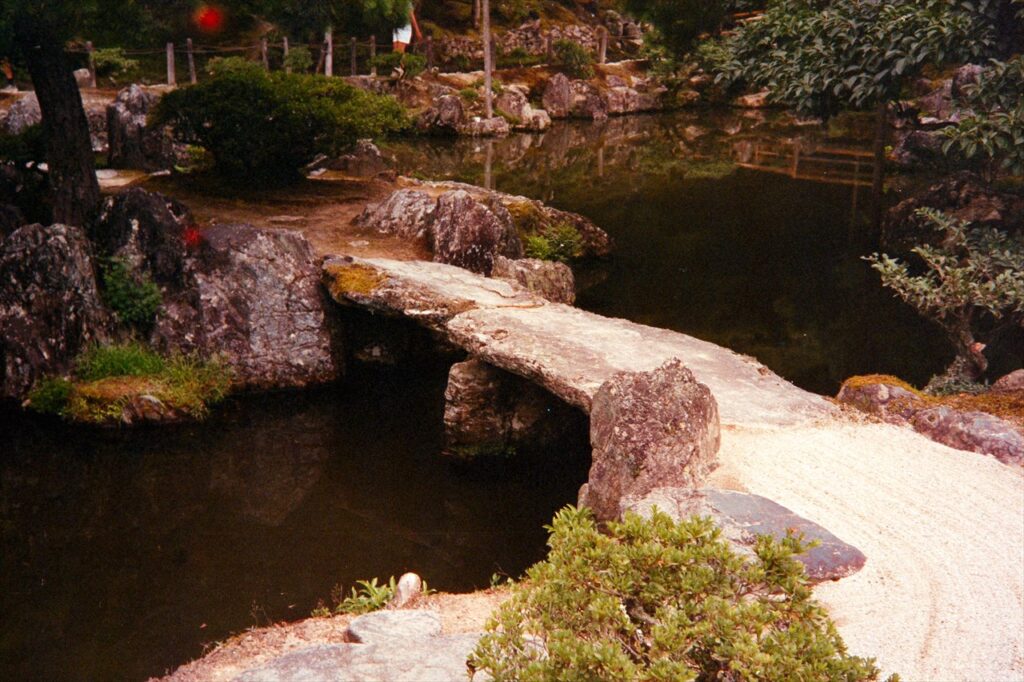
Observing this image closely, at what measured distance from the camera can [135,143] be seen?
22.4 meters

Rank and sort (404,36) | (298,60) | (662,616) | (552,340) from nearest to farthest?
1. (662,616)
2. (552,340)
3. (298,60)
4. (404,36)

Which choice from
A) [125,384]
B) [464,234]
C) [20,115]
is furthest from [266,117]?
[20,115]

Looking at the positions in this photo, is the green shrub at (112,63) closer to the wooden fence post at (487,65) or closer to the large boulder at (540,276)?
the wooden fence post at (487,65)

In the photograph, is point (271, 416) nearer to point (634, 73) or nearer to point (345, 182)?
point (345, 182)

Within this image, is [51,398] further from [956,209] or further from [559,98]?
[559,98]

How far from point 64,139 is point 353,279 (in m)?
5.38

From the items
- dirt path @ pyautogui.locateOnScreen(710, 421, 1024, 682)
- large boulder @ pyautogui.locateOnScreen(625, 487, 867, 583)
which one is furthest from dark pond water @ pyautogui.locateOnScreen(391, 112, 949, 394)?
large boulder @ pyautogui.locateOnScreen(625, 487, 867, 583)

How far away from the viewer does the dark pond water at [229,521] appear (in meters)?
8.02

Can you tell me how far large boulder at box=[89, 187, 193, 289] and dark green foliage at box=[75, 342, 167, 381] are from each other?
4.03ft

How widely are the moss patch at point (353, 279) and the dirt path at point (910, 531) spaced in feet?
19.5

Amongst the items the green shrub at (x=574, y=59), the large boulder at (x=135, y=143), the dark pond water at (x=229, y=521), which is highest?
the green shrub at (x=574, y=59)

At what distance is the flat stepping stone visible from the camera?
6.64 meters

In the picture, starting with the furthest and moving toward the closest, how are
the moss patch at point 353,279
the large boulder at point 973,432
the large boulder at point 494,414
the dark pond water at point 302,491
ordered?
the moss patch at point 353,279 < the large boulder at point 494,414 < the large boulder at point 973,432 < the dark pond water at point 302,491

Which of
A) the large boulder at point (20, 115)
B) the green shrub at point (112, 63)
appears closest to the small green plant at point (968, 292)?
the large boulder at point (20, 115)
